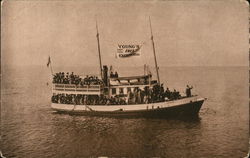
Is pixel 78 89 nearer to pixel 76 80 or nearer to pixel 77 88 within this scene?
pixel 77 88

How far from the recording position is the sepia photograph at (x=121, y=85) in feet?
56.7

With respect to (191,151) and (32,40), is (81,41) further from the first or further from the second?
(191,151)

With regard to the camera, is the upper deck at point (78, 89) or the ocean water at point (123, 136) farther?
the upper deck at point (78, 89)

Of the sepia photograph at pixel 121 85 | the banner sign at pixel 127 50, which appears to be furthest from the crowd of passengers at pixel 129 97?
the banner sign at pixel 127 50

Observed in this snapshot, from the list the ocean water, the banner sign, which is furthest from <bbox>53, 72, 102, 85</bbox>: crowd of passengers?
Result: the banner sign

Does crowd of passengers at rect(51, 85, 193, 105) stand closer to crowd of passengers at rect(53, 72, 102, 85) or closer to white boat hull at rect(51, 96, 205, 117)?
white boat hull at rect(51, 96, 205, 117)

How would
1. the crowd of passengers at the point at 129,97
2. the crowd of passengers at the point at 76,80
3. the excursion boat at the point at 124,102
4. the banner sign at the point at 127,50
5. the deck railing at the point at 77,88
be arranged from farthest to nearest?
the crowd of passengers at the point at 76,80 < the deck railing at the point at 77,88 < the crowd of passengers at the point at 129,97 < the excursion boat at the point at 124,102 < the banner sign at the point at 127,50

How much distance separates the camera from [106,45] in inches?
942

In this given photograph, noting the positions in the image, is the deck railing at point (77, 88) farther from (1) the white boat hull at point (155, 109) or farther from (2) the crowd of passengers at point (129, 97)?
(1) the white boat hull at point (155, 109)

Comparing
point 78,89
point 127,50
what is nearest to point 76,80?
point 78,89

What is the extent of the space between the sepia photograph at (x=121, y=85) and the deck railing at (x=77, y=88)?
90 mm

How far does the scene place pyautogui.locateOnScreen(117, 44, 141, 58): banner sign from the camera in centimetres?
2125

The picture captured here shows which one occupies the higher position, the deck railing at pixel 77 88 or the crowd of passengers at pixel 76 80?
the crowd of passengers at pixel 76 80

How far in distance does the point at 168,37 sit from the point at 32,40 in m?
9.41
